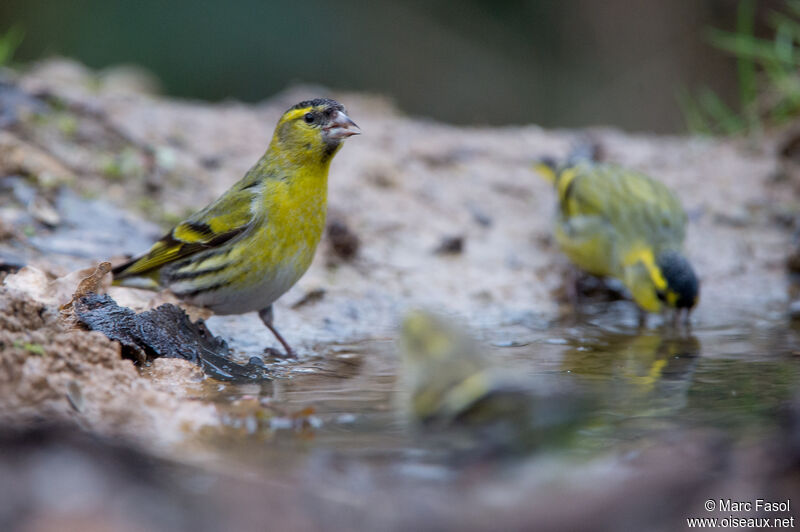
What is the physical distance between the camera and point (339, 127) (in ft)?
14.2

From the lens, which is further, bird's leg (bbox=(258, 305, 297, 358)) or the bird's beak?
bird's leg (bbox=(258, 305, 297, 358))

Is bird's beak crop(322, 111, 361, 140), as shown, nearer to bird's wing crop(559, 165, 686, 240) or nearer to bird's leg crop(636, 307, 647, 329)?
bird's leg crop(636, 307, 647, 329)

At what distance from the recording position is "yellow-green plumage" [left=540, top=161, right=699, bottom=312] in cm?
582

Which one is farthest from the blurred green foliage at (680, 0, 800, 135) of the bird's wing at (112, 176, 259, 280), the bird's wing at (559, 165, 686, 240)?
the bird's wing at (112, 176, 259, 280)

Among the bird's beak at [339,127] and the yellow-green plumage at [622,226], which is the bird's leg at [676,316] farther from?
the bird's beak at [339,127]

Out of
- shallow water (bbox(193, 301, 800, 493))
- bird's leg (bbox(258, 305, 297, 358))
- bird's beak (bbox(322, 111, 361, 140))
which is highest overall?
bird's beak (bbox(322, 111, 361, 140))

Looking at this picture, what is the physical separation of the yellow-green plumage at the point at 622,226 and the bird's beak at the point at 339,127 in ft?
7.66

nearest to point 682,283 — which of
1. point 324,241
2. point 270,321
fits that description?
point 324,241

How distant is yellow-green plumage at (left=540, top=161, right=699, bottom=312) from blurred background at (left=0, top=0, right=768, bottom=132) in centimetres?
598

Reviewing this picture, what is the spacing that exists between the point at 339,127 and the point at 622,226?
2798 mm

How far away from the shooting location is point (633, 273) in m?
5.95

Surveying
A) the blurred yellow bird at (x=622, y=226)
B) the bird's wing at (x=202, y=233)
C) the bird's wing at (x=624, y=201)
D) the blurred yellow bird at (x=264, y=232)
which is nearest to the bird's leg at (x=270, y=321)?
the blurred yellow bird at (x=264, y=232)

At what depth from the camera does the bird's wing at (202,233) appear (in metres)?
4.42

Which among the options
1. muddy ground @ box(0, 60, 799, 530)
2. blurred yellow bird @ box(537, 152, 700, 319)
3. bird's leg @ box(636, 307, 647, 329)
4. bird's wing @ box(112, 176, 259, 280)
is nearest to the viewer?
muddy ground @ box(0, 60, 799, 530)
